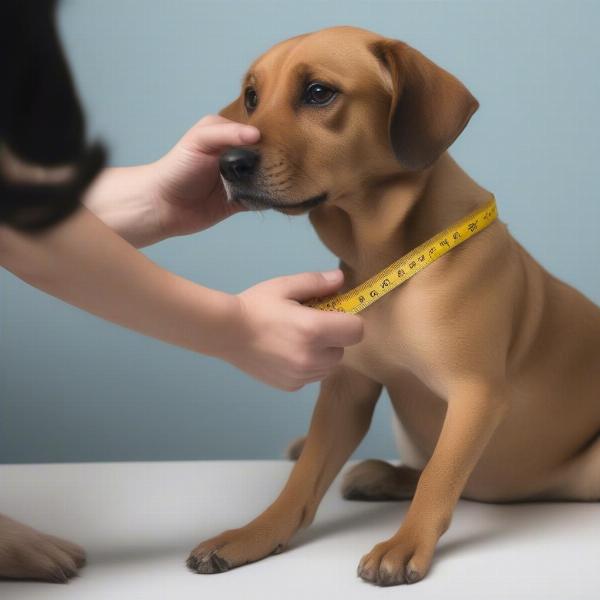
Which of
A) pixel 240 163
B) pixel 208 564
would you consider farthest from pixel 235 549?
pixel 240 163

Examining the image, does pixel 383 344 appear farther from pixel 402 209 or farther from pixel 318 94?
pixel 318 94

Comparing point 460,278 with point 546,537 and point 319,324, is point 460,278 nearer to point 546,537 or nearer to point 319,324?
point 319,324

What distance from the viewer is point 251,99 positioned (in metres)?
1.68

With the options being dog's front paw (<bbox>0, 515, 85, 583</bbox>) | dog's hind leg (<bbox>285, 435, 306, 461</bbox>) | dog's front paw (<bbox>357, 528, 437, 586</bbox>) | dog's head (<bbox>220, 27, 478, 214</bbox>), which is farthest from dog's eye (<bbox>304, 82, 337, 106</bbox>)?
dog's hind leg (<bbox>285, 435, 306, 461</bbox>)

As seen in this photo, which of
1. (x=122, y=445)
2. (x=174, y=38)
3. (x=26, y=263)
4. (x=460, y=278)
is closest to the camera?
(x=26, y=263)

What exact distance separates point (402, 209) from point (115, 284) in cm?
50

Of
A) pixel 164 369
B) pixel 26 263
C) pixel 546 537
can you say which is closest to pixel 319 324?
pixel 26 263

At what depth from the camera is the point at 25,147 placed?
3.21 ft

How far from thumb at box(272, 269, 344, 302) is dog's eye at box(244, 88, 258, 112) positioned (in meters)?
0.32

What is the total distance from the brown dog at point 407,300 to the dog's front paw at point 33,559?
0.17 m

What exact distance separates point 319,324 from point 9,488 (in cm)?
83

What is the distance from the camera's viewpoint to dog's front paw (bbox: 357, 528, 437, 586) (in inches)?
54.7

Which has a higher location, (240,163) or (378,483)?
(240,163)

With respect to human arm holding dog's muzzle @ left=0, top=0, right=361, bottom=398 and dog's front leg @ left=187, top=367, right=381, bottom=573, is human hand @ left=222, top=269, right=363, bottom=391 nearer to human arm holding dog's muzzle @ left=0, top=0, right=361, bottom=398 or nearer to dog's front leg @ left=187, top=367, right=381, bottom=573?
human arm holding dog's muzzle @ left=0, top=0, right=361, bottom=398
